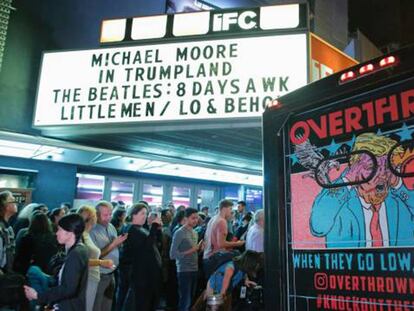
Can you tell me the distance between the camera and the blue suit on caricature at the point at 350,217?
7.15 ft

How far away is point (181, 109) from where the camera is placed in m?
6.38

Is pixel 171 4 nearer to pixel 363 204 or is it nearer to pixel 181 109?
pixel 181 109

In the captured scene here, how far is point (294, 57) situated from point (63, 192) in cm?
792

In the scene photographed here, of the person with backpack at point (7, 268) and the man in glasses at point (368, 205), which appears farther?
the person with backpack at point (7, 268)

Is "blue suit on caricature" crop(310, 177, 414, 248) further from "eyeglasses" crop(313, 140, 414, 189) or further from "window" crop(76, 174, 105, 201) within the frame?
"window" crop(76, 174, 105, 201)

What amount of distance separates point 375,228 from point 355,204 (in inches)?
7.2

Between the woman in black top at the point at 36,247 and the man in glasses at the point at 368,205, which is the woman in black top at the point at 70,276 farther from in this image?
the man in glasses at the point at 368,205

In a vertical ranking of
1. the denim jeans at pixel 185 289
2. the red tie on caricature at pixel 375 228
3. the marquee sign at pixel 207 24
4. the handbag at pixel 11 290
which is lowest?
the denim jeans at pixel 185 289

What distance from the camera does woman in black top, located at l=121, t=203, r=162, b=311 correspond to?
5984 millimetres

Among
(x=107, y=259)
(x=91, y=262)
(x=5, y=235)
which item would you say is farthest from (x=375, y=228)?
(x=5, y=235)

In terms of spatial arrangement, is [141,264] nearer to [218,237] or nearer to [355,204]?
[218,237]

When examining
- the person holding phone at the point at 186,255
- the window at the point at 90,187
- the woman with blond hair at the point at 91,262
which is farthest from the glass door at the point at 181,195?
the woman with blond hair at the point at 91,262

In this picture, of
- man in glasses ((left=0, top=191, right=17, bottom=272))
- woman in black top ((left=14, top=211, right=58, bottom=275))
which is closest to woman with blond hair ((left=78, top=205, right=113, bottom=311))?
woman in black top ((left=14, top=211, right=58, bottom=275))

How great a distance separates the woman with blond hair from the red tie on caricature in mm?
3222
